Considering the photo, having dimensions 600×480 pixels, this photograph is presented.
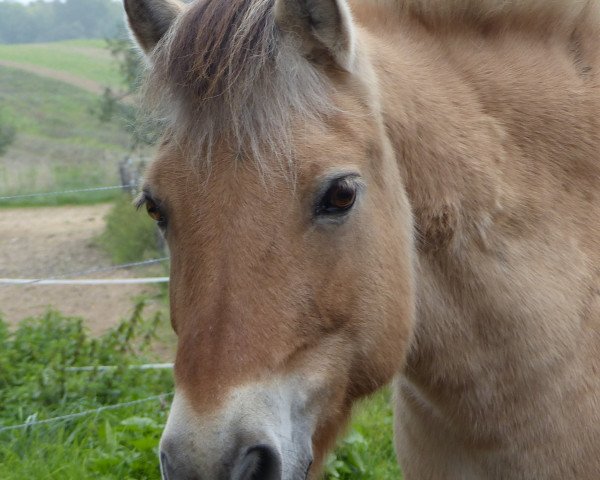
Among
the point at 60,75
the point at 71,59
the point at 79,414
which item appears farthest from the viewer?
the point at 71,59

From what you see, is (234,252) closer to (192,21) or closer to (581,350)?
(192,21)

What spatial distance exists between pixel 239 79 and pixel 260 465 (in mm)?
1066

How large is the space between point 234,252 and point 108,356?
12.6ft

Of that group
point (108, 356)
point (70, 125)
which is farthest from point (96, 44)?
point (108, 356)

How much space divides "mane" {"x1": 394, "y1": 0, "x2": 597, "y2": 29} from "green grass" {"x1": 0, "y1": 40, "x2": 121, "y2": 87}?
133ft

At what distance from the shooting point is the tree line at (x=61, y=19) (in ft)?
202

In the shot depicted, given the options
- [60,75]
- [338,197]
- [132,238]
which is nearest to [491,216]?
[338,197]

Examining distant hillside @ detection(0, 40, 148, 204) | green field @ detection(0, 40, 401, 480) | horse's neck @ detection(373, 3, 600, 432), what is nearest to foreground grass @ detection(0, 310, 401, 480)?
green field @ detection(0, 40, 401, 480)

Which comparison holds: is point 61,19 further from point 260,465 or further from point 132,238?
point 260,465

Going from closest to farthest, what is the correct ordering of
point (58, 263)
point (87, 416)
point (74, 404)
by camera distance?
point (87, 416) < point (74, 404) < point (58, 263)

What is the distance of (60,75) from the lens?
1742 inches

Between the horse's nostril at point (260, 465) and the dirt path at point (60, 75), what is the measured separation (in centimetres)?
4202

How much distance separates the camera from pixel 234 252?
2.12 m

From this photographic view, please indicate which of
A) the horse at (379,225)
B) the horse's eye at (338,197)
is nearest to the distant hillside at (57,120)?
the horse at (379,225)
